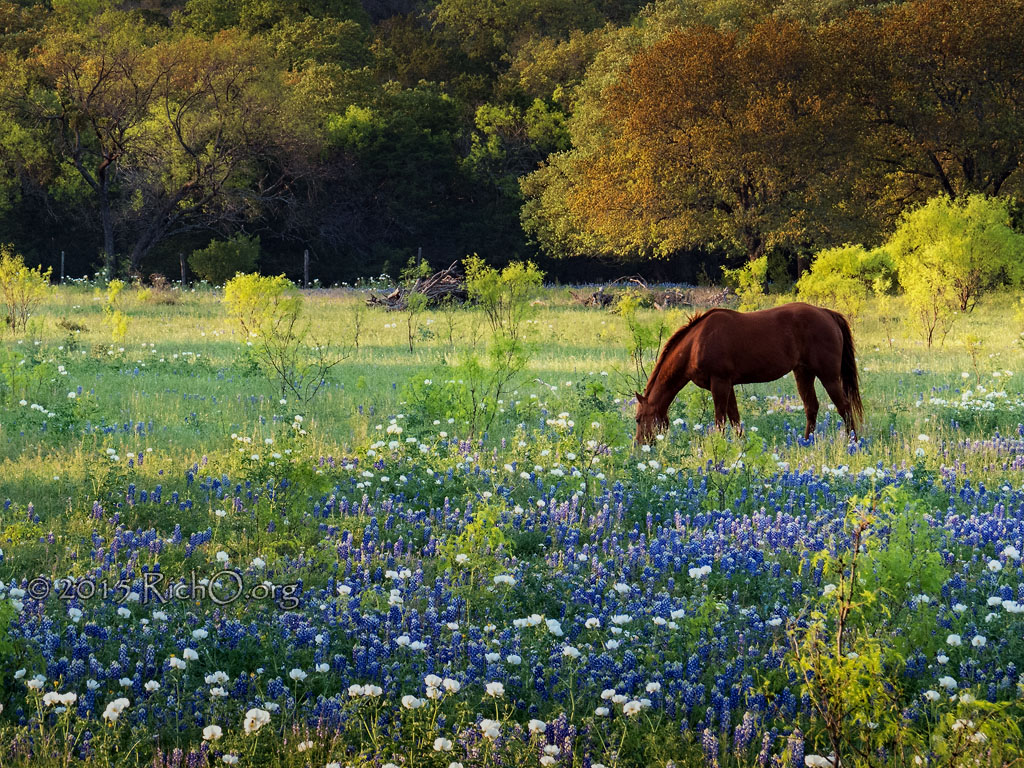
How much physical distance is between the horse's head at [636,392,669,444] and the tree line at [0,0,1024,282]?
25.8 meters

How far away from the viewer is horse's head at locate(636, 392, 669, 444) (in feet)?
34.4

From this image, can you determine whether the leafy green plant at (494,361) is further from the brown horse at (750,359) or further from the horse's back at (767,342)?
the horse's back at (767,342)

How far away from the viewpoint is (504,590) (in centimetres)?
591

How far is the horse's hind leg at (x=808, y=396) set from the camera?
11.2 metres

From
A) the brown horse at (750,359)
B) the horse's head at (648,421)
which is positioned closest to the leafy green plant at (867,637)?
the horse's head at (648,421)

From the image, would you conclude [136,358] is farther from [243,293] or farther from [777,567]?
[777,567]

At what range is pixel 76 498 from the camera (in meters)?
7.66

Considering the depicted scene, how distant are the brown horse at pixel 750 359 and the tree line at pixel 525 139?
80.4 feet

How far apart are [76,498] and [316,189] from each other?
39.6 meters

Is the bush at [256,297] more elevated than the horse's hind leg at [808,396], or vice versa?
the bush at [256,297]

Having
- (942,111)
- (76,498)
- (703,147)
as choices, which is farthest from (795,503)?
(942,111)

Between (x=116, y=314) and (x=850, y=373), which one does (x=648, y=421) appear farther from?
(x=116, y=314)

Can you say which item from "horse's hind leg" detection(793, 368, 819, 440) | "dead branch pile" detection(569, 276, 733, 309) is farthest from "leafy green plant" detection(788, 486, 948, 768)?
"dead branch pile" detection(569, 276, 733, 309)

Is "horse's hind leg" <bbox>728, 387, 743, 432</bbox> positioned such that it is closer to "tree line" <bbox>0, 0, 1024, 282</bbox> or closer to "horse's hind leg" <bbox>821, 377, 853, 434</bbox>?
"horse's hind leg" <bbox>821, 377, 853, 434</bbox>
